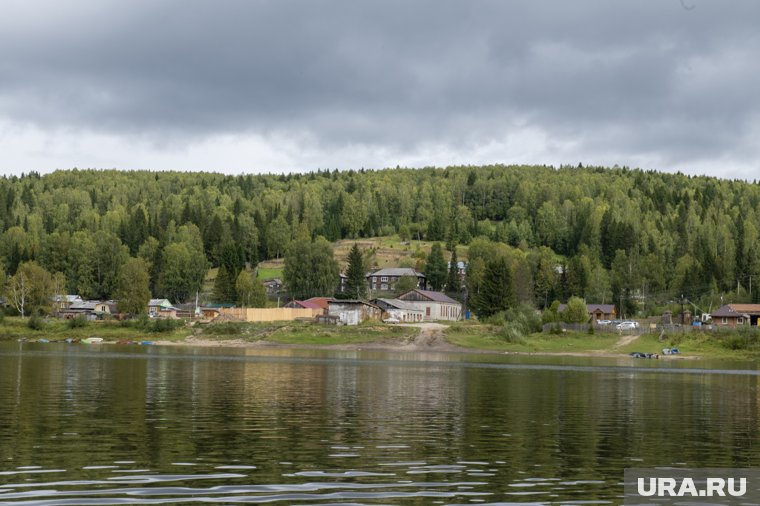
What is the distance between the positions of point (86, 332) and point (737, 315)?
111 metres

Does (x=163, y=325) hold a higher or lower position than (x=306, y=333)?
higher

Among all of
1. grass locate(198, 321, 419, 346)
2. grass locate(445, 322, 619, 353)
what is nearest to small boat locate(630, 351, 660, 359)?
grass locate(445, 322, 619, 353)

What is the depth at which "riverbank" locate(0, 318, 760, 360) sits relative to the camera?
132125 millimetres

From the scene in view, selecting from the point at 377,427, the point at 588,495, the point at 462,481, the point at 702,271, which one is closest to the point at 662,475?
the point at 588,495

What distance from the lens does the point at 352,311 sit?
16012 centimetres

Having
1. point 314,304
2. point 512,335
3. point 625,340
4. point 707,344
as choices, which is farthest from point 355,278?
point 707,344

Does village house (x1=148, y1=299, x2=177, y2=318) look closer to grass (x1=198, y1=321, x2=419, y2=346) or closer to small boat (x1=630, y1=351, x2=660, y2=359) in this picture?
grass (x1=198, y1=321, x2=419, y2=346)

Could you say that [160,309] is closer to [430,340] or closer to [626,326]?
[430,340]

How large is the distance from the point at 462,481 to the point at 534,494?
8.39 ft

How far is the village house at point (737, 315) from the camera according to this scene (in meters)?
155

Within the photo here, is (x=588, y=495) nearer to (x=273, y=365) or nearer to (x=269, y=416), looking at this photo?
(x=269, y=416)

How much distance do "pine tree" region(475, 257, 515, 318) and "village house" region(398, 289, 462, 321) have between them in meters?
20.5

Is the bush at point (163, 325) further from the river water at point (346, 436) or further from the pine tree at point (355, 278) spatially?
the river water at point (346, 436)

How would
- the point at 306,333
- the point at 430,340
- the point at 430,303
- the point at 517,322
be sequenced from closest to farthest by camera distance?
the point at 430,340 → the point at 517,322 → the point at 306,333 → the point at 430,303
